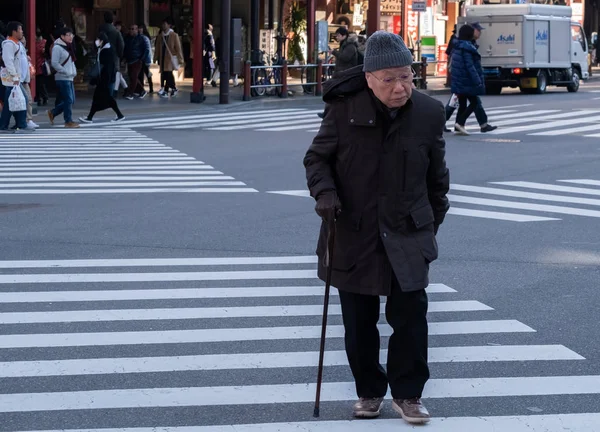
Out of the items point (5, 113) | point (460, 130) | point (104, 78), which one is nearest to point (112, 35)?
point (104, 78)

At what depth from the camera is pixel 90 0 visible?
32.7 metres

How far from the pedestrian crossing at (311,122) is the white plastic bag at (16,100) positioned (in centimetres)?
235

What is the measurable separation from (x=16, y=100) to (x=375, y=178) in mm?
15312

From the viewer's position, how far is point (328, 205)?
5.04m

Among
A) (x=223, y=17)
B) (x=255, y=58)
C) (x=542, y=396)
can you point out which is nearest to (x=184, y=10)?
(x=255, y=58)

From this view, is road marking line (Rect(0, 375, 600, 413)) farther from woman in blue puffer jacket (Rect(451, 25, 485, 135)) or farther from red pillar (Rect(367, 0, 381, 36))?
red pillar (Rect(367, 0, 381, 36))

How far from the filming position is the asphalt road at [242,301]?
219 inches

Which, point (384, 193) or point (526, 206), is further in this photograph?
point (526, 206)

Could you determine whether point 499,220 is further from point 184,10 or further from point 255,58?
point 184,10

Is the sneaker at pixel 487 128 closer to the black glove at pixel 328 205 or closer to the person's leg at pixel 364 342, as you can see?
the person's leg at pixel 364 342

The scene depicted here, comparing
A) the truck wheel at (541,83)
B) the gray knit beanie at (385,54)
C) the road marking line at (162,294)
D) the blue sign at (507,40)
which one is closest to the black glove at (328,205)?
the gray knit beanie at (385,54)

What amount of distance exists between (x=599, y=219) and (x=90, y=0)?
2358 cm

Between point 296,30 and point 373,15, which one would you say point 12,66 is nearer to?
point 296,30

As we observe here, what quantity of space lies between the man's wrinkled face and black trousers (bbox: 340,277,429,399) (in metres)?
0.78
